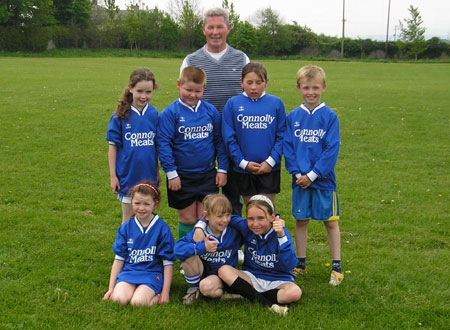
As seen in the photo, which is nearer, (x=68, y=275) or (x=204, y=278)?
(x=204, y=278)

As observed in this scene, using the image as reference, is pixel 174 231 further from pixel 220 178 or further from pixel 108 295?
pixel 108 295

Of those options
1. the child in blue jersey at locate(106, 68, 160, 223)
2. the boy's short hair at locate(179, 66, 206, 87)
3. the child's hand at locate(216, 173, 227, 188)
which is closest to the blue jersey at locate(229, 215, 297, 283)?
the child's hand at locate(216, 173, 227, 188)

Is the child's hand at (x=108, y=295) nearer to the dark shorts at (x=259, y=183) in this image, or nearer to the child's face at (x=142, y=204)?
the child's face at (x=142, y=204)

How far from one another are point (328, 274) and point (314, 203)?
Answer: 0.75 metres

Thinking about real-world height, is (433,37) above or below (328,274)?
above

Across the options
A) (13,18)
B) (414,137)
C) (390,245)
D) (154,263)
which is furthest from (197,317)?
(13,18)

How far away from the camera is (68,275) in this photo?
420 centimetres

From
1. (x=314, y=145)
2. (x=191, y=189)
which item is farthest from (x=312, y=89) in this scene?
(x=191, y=189)

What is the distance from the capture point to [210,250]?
12.2ft

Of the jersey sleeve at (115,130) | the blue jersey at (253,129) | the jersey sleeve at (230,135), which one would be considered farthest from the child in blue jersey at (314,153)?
the jersey sleeve at (115,130)

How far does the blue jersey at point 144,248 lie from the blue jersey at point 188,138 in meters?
0.54

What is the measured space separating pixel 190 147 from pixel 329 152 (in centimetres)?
125

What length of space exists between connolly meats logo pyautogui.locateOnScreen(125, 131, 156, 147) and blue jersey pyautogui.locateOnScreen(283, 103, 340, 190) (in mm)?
1227

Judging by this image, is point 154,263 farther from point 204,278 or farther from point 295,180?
point 295,180
